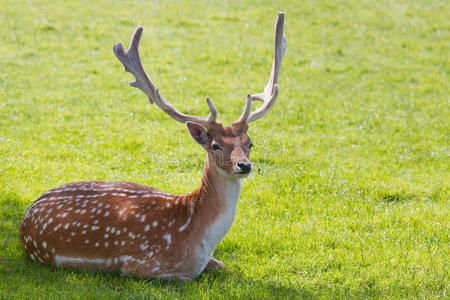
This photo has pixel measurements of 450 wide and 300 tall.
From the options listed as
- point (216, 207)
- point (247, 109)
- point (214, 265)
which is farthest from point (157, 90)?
point (214, 265)

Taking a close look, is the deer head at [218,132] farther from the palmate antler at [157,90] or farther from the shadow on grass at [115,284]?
the shadow on grass at [115,284]

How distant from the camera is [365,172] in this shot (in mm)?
9195

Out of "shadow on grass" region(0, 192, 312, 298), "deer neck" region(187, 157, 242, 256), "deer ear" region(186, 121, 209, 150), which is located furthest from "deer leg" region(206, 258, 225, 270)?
"deer ear" region(186, 121, 209, 150)

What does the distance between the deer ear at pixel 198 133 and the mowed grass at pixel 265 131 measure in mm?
1347

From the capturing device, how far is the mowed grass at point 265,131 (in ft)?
19.9

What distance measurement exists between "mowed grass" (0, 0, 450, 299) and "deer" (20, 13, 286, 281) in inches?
7.0

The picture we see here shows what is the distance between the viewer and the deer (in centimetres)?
560

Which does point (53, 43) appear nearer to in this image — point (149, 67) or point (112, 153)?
point (149, 67)

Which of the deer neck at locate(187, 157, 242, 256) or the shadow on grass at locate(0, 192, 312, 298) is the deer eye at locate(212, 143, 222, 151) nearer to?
the deer neck at locate(187, 157, 242, 256)

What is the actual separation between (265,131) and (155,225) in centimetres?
560

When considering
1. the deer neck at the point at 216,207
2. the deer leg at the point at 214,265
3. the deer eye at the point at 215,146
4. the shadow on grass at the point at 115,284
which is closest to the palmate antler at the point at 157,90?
the deer eye at the point at 215,146

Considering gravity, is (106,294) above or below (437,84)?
below

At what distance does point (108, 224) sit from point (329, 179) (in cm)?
406

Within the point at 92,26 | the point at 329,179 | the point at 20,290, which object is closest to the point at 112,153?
the point at 329,179
